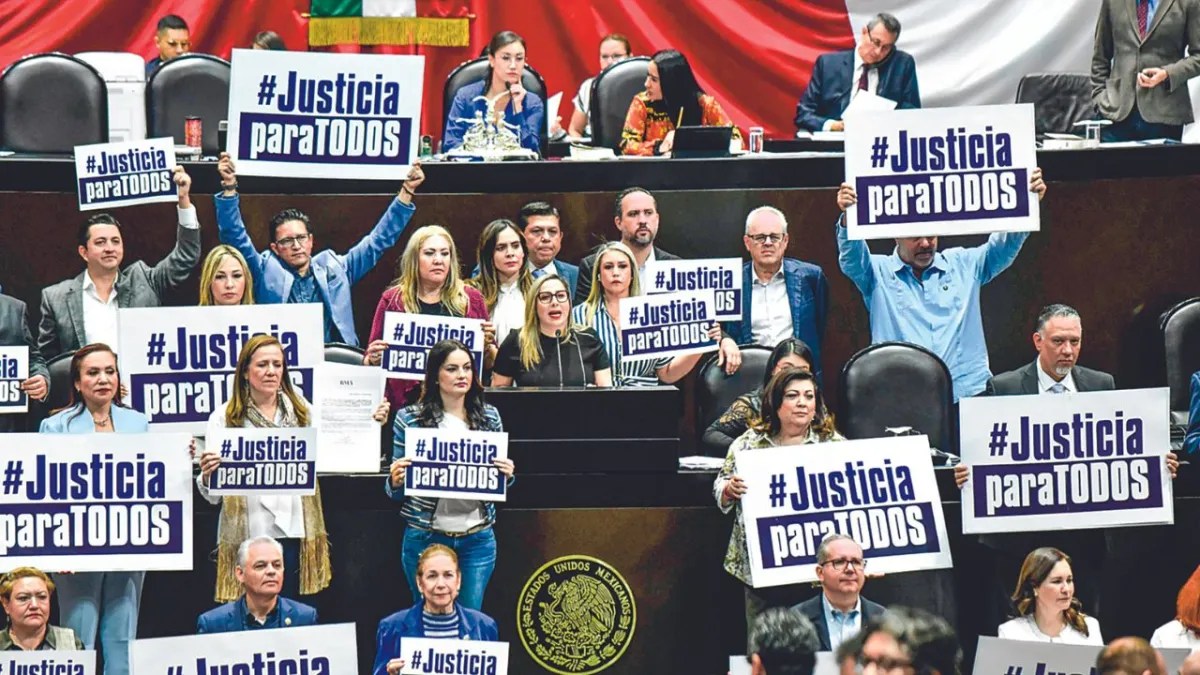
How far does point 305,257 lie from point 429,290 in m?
0.72

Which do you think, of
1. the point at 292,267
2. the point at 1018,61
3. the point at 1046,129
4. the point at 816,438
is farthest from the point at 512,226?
the point at 1018,61

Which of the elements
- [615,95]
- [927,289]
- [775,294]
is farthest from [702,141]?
[927,289]

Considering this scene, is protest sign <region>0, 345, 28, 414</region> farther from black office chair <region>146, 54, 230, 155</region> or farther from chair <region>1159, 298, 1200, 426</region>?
chair <region>1159, 298, 1200, 426</region>

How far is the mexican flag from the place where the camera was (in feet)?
46.5

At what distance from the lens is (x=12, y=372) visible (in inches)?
346

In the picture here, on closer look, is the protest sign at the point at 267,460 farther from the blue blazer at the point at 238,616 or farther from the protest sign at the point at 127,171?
the protest sign at the point at 127,171

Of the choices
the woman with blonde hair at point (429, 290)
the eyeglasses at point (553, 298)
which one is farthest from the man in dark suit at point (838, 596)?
the woman with blonde hair at point (429, 290)

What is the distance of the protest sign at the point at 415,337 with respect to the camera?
28.2 ft

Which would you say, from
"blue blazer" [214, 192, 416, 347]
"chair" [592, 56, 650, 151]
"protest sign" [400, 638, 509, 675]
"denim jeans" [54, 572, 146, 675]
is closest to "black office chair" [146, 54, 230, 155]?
"blue blazer" [214, 192, 416, 347]

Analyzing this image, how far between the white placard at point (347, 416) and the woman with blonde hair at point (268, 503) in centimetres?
7

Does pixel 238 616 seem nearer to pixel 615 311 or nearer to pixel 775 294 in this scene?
pixel 615 311

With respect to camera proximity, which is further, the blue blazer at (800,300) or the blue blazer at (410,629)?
the blue blazer at (800,300)

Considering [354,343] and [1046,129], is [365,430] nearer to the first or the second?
[354,343]

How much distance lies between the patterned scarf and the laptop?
8.96 ft
